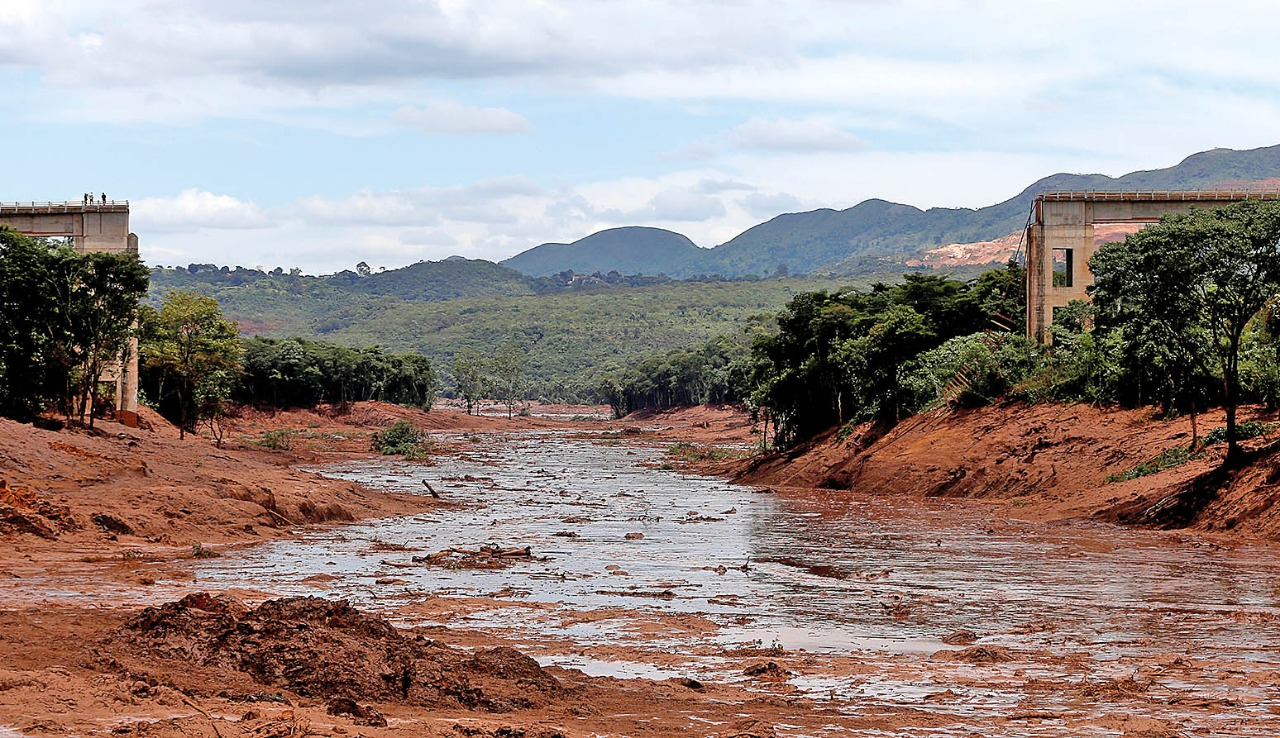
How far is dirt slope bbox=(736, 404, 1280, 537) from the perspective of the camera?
87.1ft

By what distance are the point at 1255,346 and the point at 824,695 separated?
2564 centimetres

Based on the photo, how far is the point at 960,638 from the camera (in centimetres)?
1445

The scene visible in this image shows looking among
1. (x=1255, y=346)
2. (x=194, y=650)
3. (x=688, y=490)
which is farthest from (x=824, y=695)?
(x=688, y=490)

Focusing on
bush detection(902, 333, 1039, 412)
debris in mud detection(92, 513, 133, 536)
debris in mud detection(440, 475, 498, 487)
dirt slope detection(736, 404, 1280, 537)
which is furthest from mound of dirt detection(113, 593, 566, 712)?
bush detection(902, 333, 1039, 412)

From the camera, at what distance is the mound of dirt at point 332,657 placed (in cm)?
1038

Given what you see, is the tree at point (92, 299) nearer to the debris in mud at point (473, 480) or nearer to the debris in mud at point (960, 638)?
the debris in mud at point (473, 480)

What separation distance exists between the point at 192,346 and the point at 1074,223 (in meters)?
37.6

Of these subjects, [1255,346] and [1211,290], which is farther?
[1255,346]

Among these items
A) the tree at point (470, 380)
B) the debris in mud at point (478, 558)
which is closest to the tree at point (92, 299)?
the debris in mud at point (478, 558)

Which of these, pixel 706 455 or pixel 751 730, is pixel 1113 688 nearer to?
pixel 751 730

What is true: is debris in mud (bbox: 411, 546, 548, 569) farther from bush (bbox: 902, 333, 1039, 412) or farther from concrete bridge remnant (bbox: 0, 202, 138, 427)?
concrete bridge remnant (bbox: 0, 202, 138, 427)

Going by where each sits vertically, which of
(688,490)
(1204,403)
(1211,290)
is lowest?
(688,490)

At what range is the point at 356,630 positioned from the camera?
38.9 feet

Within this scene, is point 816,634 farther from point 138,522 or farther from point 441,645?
point 138,522
